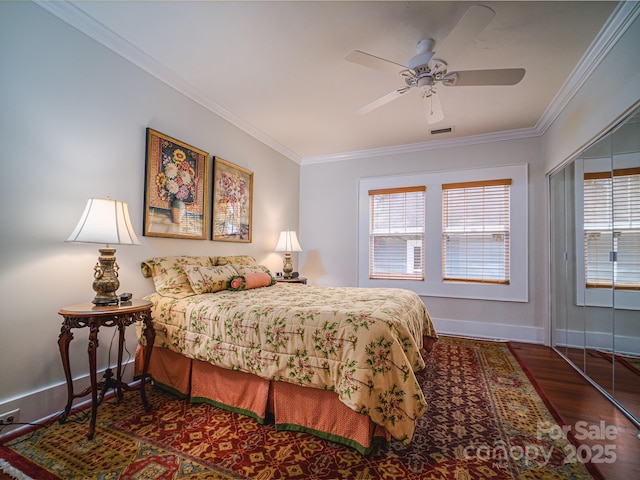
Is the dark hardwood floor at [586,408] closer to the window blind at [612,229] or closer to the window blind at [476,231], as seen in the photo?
the window blind at [612,229]

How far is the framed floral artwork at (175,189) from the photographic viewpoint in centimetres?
262

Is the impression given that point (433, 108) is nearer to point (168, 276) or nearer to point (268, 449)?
point (168, 276)

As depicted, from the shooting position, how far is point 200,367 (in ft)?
7.18

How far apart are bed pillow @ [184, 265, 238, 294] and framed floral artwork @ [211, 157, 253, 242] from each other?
0.72m

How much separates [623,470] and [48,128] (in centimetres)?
391

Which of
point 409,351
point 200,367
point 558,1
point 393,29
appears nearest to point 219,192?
point 200,367

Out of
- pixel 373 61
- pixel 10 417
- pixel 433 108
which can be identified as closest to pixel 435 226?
pixel 433 108

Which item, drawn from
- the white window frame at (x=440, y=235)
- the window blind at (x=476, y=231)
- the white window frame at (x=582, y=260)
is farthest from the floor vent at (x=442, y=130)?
the white window frame at (x=582, y=260)

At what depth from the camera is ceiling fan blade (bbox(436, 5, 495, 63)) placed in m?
1.57

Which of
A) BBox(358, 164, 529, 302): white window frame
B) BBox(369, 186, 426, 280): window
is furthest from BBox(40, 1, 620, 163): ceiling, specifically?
BBox(369, 186, 426, 280): window

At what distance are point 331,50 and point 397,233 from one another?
280 cm

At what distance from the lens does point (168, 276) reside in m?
2.53

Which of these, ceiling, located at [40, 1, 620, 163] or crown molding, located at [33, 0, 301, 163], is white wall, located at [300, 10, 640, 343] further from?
crown molding, located at [33, 0, 301, 163]

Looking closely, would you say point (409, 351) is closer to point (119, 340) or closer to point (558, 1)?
point (119, 340)
